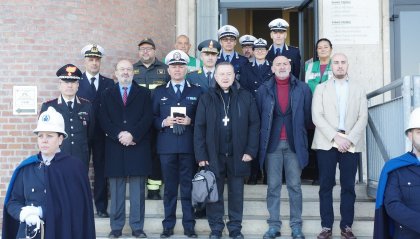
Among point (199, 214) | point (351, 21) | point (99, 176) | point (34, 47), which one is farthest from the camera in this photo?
point (351, 21)

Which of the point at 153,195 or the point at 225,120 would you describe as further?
the point at 153,195

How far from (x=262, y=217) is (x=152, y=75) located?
240cm

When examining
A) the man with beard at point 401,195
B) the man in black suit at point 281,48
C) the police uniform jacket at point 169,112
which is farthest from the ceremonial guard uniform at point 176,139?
the man with beard at point 401,195

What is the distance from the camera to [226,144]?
6.96 m

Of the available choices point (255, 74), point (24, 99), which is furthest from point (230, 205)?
point (24, 99)

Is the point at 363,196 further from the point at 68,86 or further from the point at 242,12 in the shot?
the point at 242,12

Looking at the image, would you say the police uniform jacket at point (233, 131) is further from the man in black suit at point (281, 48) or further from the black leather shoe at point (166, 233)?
the man in black suit at point (281, 48)

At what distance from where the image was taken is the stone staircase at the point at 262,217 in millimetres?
7320

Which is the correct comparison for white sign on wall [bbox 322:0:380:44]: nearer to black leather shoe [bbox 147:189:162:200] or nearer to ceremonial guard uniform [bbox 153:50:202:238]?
ceremonial guard uniform [bbox 153:50:202:238]

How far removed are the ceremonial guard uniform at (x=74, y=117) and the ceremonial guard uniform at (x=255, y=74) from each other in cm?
211

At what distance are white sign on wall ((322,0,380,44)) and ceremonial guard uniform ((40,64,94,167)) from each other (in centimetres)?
451

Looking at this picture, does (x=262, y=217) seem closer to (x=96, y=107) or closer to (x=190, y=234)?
(x=190, y=234)

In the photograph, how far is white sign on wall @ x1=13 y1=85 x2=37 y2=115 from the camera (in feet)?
27.2

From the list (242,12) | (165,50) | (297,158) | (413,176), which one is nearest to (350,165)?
(297,158)
